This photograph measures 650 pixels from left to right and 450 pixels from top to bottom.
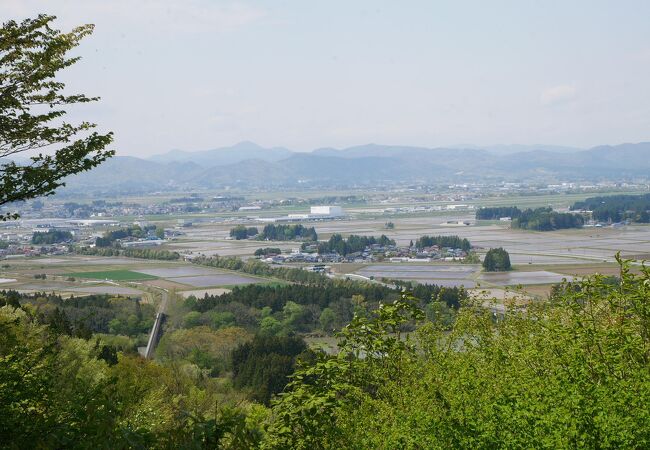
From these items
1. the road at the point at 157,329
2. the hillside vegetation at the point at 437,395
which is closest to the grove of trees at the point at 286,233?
the road at the point at 157,329

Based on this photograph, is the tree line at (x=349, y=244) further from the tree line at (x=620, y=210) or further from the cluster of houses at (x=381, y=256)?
the tree line at (x=620, y=210)

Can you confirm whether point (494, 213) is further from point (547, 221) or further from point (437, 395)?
point (437, 395)

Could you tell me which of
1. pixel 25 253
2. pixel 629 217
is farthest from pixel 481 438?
pixel 629 217

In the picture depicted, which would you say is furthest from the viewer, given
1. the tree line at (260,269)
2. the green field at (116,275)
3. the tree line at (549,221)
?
the tree line at (549,221)

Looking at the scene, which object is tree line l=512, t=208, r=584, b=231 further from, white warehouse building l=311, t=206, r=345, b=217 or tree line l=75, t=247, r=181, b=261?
tree line l=75, t=247, r=181, b=261

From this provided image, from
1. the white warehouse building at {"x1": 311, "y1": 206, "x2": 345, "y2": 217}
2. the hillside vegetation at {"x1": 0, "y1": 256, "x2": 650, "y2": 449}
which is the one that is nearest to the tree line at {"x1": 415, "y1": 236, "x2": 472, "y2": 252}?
the white warehouse building at {"x1": 311, "y1": 206, "x2": 345, "y2": 217}

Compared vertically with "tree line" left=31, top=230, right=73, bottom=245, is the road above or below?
below

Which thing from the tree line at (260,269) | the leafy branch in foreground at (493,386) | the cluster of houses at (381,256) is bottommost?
the cluster of houses at (381,256)

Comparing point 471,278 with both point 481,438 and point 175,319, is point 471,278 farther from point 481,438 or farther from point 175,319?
point 481,438
